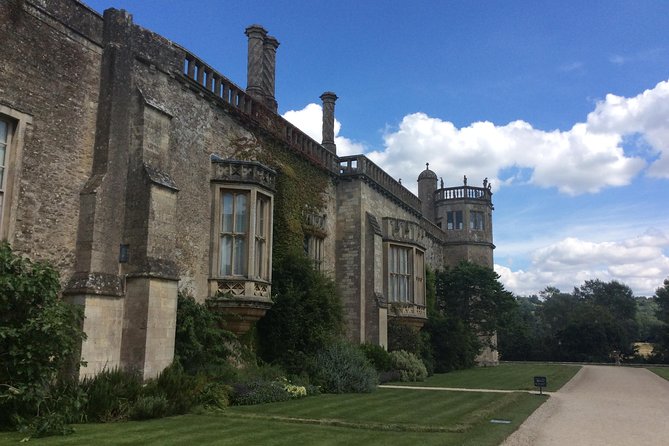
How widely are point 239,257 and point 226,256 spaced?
1.15 feet

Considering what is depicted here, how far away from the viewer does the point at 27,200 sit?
412 inches

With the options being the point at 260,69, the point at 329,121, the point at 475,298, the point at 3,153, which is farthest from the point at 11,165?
the point at 475,298

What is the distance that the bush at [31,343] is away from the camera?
8617mm

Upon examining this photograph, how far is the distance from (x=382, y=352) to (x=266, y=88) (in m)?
10.7

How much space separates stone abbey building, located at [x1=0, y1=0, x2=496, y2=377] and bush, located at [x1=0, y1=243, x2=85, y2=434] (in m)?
1.33

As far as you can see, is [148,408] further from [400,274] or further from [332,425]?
[400,274]

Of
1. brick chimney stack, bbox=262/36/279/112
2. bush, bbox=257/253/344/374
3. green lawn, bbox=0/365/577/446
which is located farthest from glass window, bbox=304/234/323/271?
green lawn, bbox=0/365/577/446

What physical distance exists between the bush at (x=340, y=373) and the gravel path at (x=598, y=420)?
511cm

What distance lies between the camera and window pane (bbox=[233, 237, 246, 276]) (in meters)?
15.2

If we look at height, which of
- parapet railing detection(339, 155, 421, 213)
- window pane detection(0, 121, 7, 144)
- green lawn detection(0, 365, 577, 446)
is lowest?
green lawn detection(0, 365, 577, 446)

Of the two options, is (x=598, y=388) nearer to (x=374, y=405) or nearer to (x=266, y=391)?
(x=374, y=405)

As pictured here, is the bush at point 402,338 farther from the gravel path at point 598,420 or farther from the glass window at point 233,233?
the glass window at point 233,233

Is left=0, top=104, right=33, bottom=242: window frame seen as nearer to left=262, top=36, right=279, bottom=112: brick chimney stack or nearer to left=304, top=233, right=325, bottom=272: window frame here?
left=262, top=36, right=279, bottom=112: brick chimney stack

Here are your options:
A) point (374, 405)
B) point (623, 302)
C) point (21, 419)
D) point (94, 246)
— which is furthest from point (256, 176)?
point (623, 302)
